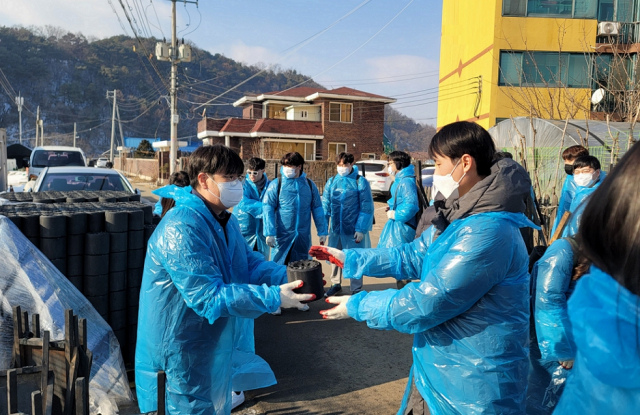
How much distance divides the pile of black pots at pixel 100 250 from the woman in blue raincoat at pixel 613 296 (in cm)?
325

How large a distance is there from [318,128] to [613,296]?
32.0m

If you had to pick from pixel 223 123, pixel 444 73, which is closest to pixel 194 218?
pixel 444 73

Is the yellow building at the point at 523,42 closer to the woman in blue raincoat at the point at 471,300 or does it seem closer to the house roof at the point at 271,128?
the house roof at the point at 271,128

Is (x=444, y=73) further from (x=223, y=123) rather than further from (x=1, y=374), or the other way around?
(x=1, y=374)

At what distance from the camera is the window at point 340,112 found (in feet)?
108

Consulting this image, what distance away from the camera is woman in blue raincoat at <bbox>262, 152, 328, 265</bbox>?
234 inches

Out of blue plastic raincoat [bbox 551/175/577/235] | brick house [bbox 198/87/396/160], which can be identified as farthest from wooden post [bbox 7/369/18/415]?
brick house [bbox 198/87/396/160]

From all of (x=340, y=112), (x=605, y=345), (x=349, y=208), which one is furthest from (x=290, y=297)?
(x=340, y=112)

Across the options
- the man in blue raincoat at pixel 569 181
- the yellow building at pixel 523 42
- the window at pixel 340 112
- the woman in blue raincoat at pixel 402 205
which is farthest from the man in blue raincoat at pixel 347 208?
the window at pixel 340 112

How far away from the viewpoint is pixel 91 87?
293 feet

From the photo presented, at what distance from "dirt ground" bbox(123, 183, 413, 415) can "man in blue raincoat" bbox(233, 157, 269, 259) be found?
1222 millimetres

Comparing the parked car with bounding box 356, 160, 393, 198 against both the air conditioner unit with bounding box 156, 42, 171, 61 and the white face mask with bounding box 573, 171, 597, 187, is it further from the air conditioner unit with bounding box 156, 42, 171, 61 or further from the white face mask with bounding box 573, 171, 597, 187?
the white face mask with bounding box 573, 171, 597, 187

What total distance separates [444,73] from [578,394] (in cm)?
2669

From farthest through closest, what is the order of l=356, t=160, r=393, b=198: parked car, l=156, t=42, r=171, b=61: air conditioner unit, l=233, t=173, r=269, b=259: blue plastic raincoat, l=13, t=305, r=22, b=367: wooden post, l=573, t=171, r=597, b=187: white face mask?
l=156, t=42, r=171, b=61: air conditioner unit → l=356, t=160, r=393, b=198: parked car → l=233, t=173, r=269, b=259: blue plastic raincoat → l=573, t=171, r=597, b=187: white face mask → l=13, t=305, r=22, b=367: wooden post
